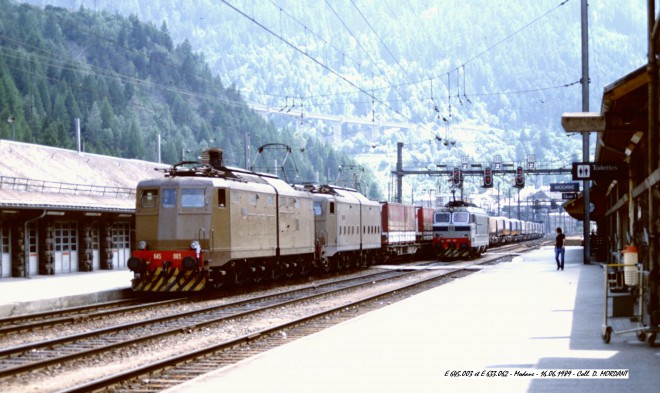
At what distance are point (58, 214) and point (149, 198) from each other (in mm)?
9433

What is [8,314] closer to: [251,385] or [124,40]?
[251,385]

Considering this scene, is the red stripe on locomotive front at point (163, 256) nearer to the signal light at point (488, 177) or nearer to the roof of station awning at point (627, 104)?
the roof of station awning at point (627, 104)

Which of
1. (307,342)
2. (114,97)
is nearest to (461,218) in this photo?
(307,342)

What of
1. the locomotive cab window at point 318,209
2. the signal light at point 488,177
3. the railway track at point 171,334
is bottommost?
the railway track at point 171,334

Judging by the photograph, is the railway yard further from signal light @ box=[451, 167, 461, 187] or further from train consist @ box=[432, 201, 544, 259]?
signal light @ box=[451, 167, 461, 187]

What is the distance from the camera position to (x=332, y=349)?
1302 centimetres

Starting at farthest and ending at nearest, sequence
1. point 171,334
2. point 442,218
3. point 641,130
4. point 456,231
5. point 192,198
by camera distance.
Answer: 1. point 442,218
2. point 456,231
3. point 192,198
4. point 171,334
5. point 641,130

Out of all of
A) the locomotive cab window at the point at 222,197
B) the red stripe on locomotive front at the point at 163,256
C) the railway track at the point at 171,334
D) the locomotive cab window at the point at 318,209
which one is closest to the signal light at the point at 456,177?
the locomotive cab window at the point at 318,209

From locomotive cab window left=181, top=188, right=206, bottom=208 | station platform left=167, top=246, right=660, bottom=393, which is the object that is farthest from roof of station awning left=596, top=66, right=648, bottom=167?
locomotive cab window left=181, top=188, right=206, bottom=208

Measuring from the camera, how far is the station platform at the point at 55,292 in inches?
853

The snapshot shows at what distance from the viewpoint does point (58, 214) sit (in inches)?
1334

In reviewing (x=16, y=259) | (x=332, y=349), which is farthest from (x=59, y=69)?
(x=332, y=349)

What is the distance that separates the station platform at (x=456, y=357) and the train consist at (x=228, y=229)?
7.41 metres

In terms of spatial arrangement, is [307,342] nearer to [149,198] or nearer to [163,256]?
[163,256]
